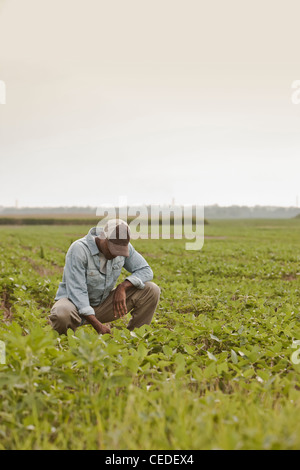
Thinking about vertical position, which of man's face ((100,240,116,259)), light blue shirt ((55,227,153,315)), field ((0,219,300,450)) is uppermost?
man's face ((100,240,116,259))

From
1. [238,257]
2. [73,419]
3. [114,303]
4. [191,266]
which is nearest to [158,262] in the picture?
[191,266]

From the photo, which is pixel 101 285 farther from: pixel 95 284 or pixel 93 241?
pixel 93 241

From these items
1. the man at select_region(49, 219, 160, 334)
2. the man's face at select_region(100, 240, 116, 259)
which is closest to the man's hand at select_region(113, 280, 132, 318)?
the man at select_region(49, 219, 160, 334)

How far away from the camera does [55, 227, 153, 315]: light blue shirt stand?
375cm

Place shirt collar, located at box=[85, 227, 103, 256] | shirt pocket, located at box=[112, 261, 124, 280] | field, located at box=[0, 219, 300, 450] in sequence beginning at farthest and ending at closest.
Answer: shirt pocket, located at box=[112, 261, 124, 280], shirt collar, located at box=[85, 227, 103, 256], field, located at box=[0, 219, 300, 450]

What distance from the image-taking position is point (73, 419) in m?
2.26

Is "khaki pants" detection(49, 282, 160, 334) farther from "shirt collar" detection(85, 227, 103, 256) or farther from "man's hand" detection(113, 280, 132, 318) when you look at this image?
"shirt collar" detection(85, 227, 103, 256)

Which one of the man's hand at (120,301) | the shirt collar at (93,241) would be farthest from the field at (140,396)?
the shirt collar at (93,241)

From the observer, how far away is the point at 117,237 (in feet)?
12.1

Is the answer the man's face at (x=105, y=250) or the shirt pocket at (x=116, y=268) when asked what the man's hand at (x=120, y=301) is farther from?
the man's face at (x=105, y=250)

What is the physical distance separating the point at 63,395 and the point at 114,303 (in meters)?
1.62

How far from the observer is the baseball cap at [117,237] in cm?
368
